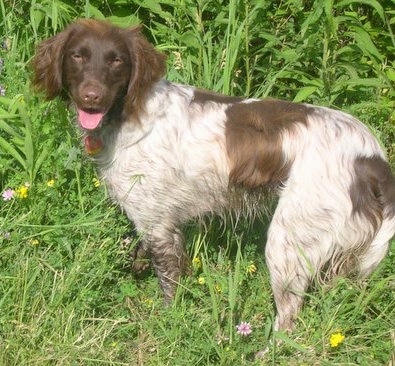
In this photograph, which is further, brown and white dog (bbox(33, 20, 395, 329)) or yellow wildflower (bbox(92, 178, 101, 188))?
yellow wildflower (bbox(92, 178, 101, 188))

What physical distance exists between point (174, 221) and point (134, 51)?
0.89m

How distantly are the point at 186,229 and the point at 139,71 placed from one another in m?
0.96

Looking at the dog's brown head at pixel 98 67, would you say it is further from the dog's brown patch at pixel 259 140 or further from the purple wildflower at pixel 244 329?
the purple wildflower at pixel 244 329

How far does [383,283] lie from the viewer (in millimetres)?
3996

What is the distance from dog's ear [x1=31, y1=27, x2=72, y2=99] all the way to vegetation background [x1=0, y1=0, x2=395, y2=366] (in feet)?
0.82

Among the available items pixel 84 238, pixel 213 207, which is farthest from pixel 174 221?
pixel 84 238

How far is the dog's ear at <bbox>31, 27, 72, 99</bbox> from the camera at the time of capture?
419 cm

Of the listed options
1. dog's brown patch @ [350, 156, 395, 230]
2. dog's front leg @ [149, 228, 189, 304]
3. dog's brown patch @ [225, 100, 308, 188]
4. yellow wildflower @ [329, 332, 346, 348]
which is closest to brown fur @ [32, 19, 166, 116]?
dog's brown patch @ [225, 100, 308, 188]

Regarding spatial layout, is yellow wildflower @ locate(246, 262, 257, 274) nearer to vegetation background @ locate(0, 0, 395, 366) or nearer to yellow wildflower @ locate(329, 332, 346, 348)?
vegetation background @ locate(0, 0, 395, 366)

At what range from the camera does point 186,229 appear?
467cm

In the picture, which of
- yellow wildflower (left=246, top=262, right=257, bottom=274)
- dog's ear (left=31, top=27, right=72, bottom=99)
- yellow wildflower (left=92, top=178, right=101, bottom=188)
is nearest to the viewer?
dog's ear (left=31, top=27, right=72, bottom=99)

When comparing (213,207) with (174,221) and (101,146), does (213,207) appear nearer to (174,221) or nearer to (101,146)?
(174,221)

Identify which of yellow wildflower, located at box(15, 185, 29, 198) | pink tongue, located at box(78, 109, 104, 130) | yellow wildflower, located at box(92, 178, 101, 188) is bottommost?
yellow wildflower, located at box(92, 178, 101, 188)

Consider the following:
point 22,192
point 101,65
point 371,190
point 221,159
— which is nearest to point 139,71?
Answer: point 101,65
